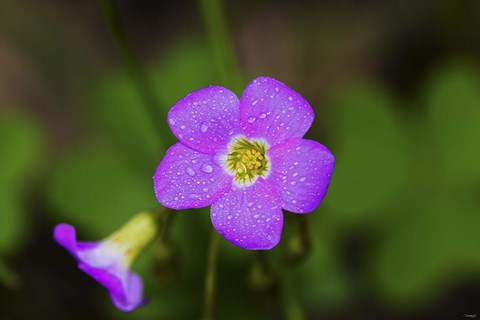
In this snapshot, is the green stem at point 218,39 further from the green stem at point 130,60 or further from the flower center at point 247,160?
the flower center at point 247,160

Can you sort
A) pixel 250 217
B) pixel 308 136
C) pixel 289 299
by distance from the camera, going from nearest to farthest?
pixel 250 217
pixel 289 299
pixel 308 136

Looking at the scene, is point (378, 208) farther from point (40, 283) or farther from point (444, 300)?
point (40, 283)

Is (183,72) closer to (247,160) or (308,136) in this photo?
(308,136)

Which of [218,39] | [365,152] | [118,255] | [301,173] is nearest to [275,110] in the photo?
[301,173]

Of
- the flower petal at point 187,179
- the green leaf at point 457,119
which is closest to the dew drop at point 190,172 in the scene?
the flower petal at point 187,179

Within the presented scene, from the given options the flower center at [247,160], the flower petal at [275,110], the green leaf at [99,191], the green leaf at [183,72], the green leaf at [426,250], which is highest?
the flower petal at [275,110]
